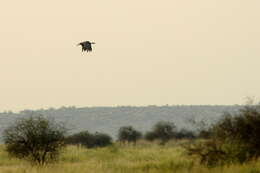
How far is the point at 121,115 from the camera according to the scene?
163625mm

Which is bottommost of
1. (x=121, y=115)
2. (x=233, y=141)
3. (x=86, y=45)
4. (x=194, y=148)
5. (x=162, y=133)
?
(x=194, y=148)

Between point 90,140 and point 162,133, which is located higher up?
point 162,133

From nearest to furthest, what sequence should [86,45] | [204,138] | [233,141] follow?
[86,45]
[233,141]
[204,138]

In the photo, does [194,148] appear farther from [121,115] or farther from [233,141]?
[121,115]

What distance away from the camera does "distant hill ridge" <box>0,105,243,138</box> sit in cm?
14975

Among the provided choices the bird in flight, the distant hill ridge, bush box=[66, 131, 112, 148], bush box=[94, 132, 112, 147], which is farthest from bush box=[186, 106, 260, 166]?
the distant hill ridge

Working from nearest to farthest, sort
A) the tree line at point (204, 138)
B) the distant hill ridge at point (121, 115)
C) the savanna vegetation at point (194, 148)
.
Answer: the savanna vegetation at point (194, 148) < the tree line at point (204, 138) < the distant hill ridge at point (121, 115)

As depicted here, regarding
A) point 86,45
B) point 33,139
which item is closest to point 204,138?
point 86,45

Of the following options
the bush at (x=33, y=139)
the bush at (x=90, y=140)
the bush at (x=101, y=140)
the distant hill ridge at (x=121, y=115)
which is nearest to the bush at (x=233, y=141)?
the bush at (x=33, y=139)

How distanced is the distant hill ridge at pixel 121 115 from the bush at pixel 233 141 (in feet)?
397

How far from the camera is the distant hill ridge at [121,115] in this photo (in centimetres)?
14975

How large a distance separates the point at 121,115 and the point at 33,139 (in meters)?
134

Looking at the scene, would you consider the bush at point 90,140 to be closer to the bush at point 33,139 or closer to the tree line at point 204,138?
the tree line at point 204,138

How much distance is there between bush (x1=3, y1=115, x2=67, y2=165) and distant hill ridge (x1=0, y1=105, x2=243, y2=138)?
114368 millimetres
